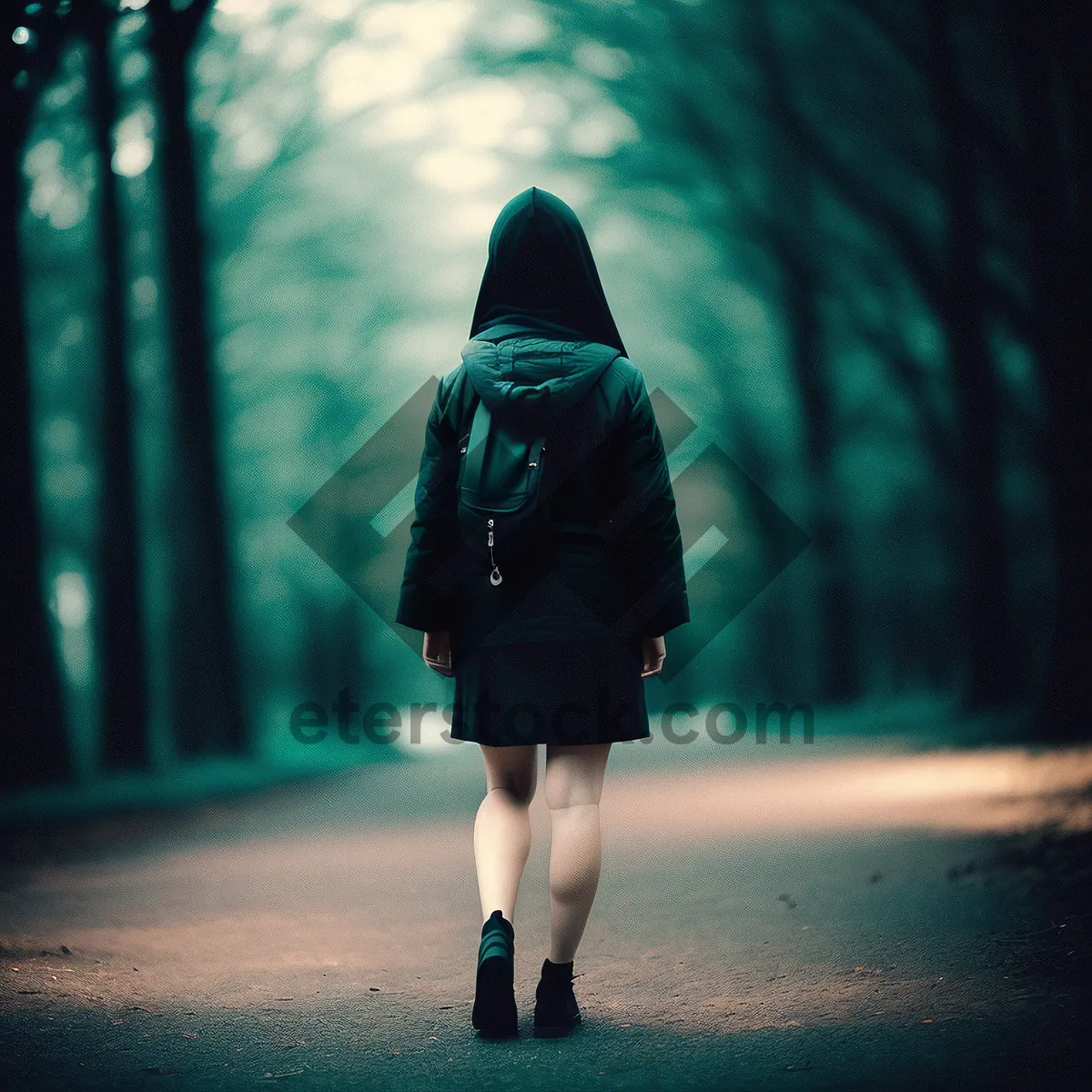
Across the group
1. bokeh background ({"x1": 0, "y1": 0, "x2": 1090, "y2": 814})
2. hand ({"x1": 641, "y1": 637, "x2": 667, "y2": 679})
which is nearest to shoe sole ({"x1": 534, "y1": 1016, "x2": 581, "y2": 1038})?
hand ({"x1": 641, "y1": 637, "x2": 667, "y2": 679})

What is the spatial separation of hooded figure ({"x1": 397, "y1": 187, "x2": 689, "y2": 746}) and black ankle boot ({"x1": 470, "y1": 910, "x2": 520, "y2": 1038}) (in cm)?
48

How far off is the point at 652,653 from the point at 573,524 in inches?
16.4

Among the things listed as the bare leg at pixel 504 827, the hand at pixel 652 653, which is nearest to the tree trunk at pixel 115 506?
the bare leg at pixel 504 827

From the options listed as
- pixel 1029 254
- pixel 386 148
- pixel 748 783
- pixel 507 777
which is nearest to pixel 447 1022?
pixel 507 777

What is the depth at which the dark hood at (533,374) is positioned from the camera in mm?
3527

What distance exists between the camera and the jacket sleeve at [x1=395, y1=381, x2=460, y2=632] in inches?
143

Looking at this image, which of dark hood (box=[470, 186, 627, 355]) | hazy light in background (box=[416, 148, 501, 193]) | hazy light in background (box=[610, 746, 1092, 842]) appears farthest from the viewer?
hazy light in background (box=[416, 148, 501, 193])

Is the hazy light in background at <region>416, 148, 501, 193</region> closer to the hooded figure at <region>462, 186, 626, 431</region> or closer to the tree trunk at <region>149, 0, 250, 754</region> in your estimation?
the tree trunk at <region>149, 0, 250, 754</region>

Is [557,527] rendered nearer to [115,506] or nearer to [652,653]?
[652,653]

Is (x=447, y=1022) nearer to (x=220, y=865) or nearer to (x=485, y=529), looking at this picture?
(x=485, y=529)

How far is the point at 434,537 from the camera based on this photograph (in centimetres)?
366

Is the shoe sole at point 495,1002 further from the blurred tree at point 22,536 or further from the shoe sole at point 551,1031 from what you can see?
the blurred tree at point 22,536

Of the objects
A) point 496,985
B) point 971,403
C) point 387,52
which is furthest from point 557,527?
point 387,52

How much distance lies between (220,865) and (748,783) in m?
4.10
